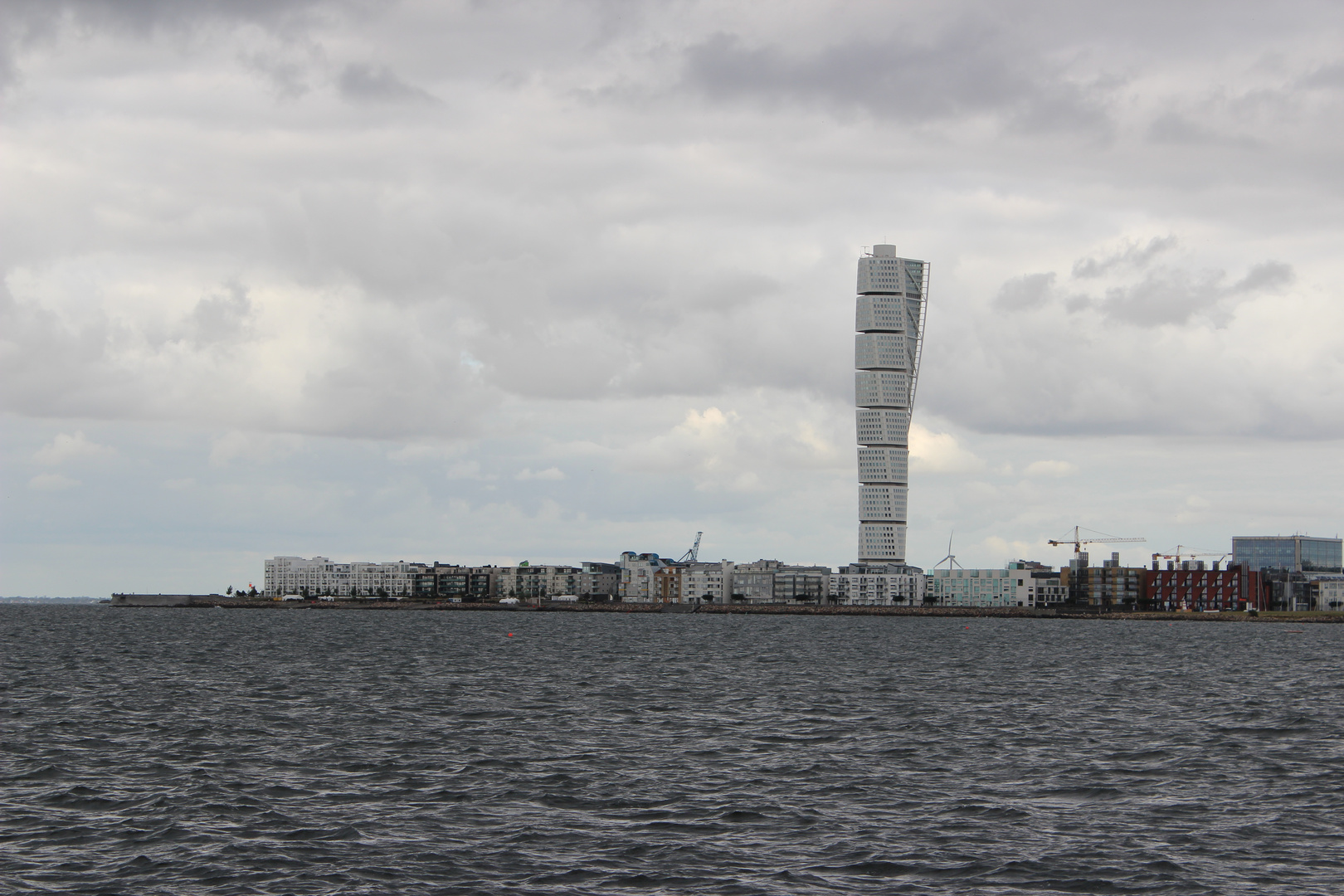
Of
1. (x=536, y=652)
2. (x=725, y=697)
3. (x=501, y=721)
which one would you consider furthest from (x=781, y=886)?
(x=536, y=652)

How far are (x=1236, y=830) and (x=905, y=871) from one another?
32.6 ft

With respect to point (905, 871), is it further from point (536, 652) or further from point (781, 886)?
point (536, 652)

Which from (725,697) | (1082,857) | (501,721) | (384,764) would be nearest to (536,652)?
(725,697)

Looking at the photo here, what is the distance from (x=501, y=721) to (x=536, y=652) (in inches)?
2234

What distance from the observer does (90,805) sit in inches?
1337

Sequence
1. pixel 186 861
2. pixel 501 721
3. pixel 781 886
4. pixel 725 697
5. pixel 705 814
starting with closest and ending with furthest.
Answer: pixel 781 886
pixel 186 861
pixel 705 814
pixel 501 721
pixel 725 697

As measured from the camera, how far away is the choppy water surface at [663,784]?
1085 inches

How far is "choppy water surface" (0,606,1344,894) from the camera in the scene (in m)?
27.5

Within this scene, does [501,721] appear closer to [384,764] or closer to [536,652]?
[384,764]

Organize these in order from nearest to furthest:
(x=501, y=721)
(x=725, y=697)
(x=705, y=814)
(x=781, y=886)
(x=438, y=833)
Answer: (x=781, y=886)
(x=438, y=833)
(x=705, y=814)
(x=501, y=721)
(x=725, y=697)

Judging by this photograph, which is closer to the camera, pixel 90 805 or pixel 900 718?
pixel 90 805

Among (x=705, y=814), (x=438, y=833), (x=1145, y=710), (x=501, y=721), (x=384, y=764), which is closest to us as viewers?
(x=438, y=833)

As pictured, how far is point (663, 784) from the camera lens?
124ft

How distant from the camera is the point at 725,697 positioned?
65.1 m
